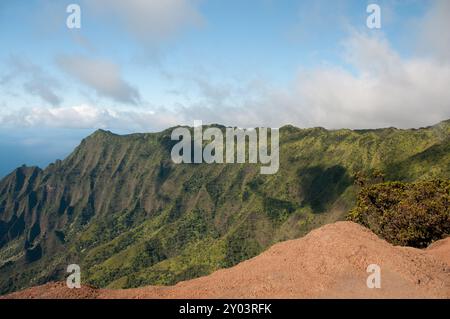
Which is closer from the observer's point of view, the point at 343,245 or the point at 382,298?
the point at 382,298

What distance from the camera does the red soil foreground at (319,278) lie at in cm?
2330

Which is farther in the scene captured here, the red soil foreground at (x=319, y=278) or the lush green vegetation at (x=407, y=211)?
the lush green vegetation at (x=407, y=211)

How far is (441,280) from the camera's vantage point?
25.8 m

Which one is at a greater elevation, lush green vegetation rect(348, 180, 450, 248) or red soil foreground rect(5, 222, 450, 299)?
lush green vegetation rect(348, 180, 450, 248)

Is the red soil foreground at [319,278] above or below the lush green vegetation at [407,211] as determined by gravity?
below

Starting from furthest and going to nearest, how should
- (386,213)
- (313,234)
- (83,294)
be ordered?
(386,213)
(313,234)
(83,294)

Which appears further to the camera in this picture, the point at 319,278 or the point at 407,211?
the point at 407,211

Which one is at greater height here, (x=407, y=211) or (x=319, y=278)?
(x=407, y=211)

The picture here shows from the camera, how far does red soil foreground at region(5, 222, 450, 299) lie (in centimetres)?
2330

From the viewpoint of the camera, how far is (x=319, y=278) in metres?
24.4

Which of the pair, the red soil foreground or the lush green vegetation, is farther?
the lush green vegetation
